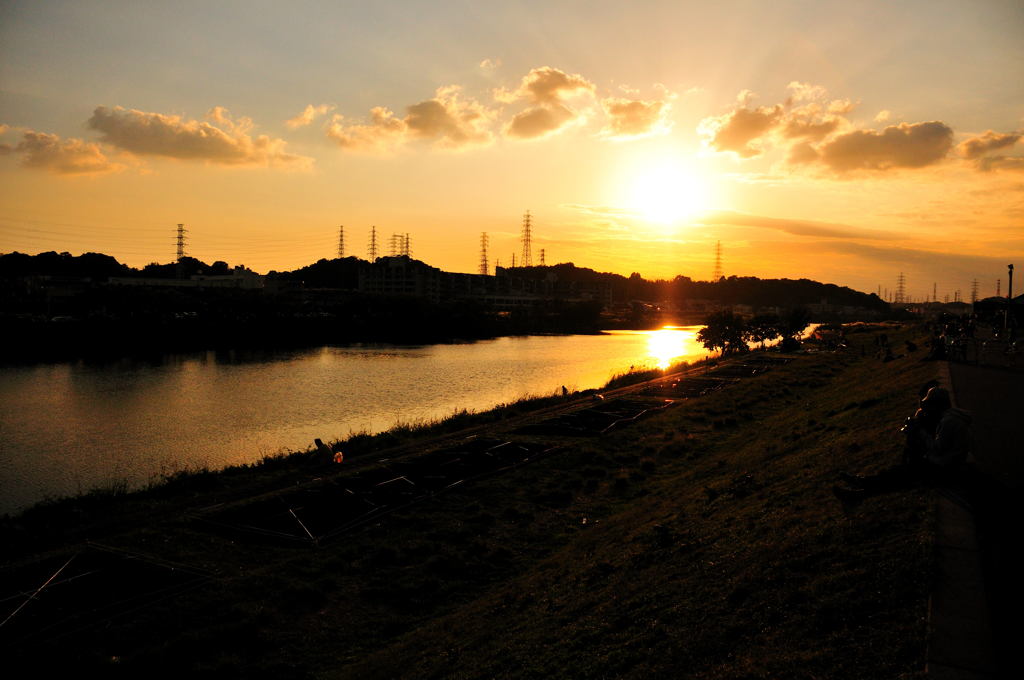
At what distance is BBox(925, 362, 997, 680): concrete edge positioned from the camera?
534 cm

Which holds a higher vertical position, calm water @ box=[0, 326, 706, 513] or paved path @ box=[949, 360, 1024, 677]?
paved path @ box=[949, 360, 1024, 677]

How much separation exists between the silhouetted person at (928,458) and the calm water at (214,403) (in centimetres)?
2275

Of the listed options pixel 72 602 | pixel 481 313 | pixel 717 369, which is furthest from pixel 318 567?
pixel 481 313

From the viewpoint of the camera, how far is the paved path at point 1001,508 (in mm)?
5863

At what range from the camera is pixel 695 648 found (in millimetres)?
6770

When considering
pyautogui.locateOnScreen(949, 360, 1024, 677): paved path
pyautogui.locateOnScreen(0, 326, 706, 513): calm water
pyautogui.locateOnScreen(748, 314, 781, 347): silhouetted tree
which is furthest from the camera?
pyautogui.locateOnScreen(748, 314, 781, 347): silhouetted tree

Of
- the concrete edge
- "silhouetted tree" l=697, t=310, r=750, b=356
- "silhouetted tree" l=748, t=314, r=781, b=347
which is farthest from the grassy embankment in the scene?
"silhouetted tree" l=748, t=314, r=781, b=347

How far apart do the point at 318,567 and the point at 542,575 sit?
452cm

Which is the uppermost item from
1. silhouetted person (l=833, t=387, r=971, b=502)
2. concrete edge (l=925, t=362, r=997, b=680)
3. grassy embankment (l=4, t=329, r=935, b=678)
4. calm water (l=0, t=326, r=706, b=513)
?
silhouetted person (l=833, t=387, r=971, b=502)

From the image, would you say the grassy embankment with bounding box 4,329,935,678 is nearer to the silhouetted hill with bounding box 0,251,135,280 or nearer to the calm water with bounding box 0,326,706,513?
the calm water with bounding box 0,326,706,513

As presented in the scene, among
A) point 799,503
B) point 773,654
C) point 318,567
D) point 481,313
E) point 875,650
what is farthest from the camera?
point 481,313

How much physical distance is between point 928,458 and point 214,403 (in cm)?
3932

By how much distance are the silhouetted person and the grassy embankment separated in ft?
1.65

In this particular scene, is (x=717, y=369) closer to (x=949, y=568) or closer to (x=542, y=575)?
(x=542, y=575)
